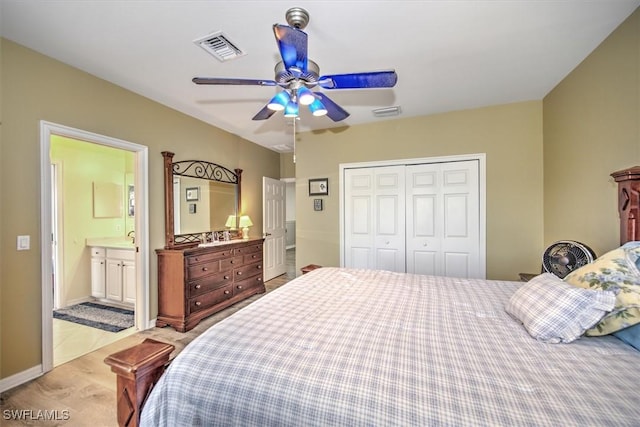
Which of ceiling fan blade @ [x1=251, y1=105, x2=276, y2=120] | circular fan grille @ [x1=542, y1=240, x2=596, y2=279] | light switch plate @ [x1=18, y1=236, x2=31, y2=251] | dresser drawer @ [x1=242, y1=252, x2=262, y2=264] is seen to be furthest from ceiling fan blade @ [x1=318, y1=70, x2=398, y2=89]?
dresser drawer @ [x1=242, y1=252, x2=262, y2=264]

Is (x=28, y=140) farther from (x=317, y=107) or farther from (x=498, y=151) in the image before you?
(x=498, y=151)

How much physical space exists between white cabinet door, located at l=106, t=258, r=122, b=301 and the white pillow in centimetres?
435

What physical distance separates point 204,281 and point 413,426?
9.58 feet

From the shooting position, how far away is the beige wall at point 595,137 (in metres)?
1.78

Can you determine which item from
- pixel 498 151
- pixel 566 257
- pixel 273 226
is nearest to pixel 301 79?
pixel 566 257

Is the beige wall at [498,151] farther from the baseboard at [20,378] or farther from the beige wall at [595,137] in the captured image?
the baseboard at [20,378]

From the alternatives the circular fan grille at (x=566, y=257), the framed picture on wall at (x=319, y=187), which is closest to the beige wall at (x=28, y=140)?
the framed picture on wall at (x=319, y=187)

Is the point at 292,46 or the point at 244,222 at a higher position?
the point at 292,46

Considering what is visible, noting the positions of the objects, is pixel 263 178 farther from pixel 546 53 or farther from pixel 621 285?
pixel 621 285

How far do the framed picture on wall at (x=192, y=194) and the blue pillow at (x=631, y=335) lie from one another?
3.92m

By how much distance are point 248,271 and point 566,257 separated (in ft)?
11.6

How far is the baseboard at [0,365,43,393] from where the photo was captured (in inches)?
75.4

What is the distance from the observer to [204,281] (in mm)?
3137

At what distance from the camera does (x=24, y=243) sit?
2.04 m
